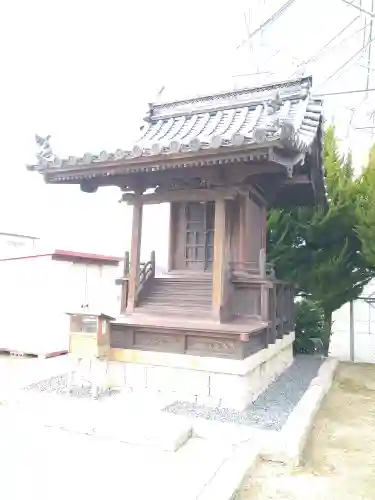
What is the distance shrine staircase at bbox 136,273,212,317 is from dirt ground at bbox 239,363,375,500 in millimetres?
2081

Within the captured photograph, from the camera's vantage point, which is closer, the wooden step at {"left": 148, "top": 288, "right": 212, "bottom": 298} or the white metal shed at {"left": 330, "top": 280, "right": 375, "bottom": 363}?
the wooden step at {"left": 148, "top": 288, "right": 212, "bottom": 298}

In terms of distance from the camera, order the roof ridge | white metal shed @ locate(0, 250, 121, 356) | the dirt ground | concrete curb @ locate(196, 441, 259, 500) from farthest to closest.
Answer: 1. white metal shed @ locate(0, 250, 121, 356)
2. the roof ridge
3. the dirt ground
4. concrete curb @ locate(196, 441, 259, 500)

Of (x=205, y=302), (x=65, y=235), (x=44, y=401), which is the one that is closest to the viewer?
(x=44, y=401)

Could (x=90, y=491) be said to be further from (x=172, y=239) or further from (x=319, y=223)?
(x=319, y=223)

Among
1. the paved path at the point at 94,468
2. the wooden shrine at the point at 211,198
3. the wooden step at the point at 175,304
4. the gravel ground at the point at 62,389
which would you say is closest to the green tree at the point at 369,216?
the wooden shrine at the point at 211,198

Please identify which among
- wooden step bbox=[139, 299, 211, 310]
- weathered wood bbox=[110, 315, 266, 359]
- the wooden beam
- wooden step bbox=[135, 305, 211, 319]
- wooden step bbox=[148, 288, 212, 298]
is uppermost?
the wooden beam

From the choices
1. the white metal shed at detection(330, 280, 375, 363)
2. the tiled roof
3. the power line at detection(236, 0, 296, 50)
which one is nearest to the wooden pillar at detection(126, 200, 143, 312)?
the tiled roof

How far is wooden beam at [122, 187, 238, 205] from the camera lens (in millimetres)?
5531

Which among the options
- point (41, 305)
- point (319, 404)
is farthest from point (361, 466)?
→ point (41, 305)

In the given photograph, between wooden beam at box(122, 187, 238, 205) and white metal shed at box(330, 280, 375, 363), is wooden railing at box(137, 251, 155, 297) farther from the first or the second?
white metal shed at box(330, 280, 375, 363)

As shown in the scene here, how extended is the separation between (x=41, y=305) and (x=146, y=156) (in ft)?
17.6

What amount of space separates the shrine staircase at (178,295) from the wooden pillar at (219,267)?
0.25 metres

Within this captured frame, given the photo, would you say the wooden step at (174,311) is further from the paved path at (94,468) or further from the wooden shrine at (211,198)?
the paved path at (94,468)

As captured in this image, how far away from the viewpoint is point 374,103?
14.5 m
